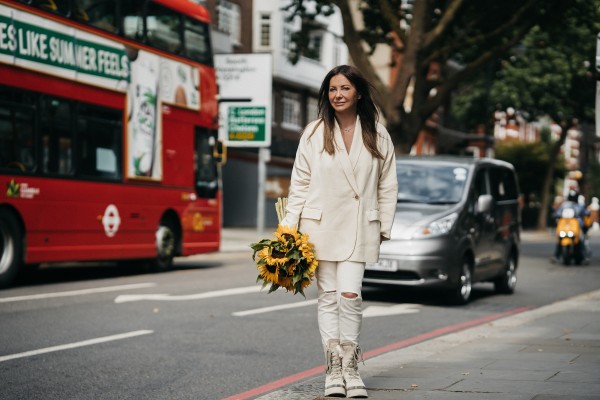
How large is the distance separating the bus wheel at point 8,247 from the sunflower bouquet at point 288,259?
342 inches

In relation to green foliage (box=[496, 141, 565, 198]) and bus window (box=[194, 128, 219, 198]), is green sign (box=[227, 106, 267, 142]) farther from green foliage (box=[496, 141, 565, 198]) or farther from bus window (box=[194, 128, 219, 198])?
green foliage (box=[496, 141, 565, 198])

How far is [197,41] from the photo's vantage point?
19.8m

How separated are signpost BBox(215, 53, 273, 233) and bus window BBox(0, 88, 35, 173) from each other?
533 inches

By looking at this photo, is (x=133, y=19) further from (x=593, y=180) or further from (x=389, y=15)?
(x=593, y=180)

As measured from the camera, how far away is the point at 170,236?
747 inches

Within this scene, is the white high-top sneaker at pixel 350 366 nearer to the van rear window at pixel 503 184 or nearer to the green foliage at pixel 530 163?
the van rear window at pixel 503 184

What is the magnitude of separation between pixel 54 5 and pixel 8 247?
3.40 metres

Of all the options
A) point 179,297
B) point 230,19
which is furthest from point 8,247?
point 230,19

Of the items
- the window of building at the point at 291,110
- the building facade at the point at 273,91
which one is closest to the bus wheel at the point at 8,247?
the building facade at the point at 273,91

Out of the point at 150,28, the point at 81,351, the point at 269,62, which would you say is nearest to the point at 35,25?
the point at 150,28

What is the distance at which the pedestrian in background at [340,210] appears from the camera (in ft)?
20.5

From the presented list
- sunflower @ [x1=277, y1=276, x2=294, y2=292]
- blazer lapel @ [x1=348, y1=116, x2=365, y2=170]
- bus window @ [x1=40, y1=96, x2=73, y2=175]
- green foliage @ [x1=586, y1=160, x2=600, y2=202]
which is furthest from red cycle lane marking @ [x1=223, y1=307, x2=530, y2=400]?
green foliage @ [x1=586, y1=160, x2=600, y2=202]

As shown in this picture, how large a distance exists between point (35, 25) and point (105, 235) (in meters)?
3.48

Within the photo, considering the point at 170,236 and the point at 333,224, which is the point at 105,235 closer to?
the point at 170,236
